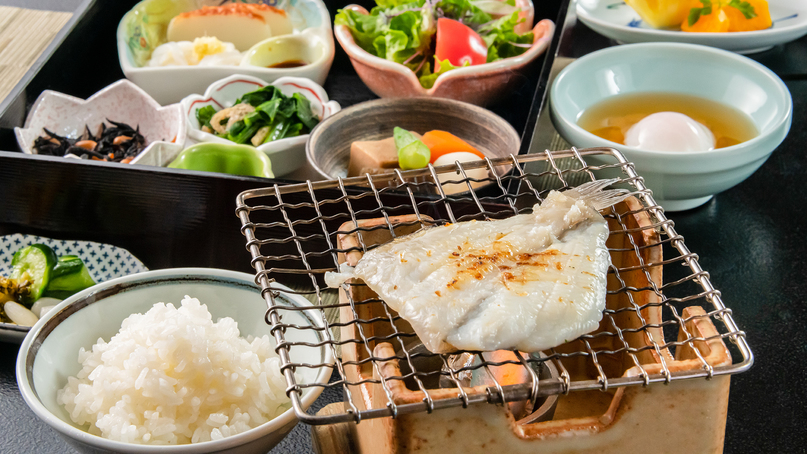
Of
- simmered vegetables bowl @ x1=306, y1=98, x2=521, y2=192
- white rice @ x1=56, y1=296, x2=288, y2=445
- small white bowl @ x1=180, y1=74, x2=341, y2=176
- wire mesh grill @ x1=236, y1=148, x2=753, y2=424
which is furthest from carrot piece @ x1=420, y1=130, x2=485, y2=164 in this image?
white rice @ x1=56, y1=296, x2=288, y2=445

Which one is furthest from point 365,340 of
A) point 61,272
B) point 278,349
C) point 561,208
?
point 61,272

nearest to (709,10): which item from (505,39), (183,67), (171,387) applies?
(505,39)

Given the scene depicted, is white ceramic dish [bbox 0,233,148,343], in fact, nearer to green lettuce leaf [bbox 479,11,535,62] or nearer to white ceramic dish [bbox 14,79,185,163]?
white ceramic dish [bbox 14,79,185,163]

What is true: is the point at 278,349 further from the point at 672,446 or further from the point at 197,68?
the point at 197,68

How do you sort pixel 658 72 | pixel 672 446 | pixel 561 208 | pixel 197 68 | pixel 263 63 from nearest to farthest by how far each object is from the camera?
pixel 672 446, pixel 561 208, pixel 658 72, pixel 197 68, pixel 263 63

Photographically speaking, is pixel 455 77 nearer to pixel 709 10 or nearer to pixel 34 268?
pixel 709 10
